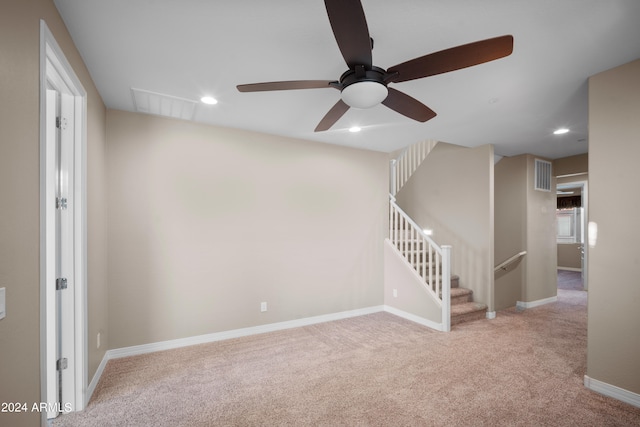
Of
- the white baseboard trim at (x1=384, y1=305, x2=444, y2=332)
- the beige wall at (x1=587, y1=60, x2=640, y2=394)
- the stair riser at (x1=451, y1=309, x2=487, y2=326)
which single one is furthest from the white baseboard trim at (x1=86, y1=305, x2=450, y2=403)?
the beige wall at (x1=587, y1=60, x2=640, y2=394)

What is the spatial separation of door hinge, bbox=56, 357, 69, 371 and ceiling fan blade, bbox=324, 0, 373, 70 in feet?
9.59

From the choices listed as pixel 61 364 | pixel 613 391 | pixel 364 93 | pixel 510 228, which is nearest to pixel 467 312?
pixel 613 391

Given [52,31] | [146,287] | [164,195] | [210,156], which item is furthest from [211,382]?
[52,31]

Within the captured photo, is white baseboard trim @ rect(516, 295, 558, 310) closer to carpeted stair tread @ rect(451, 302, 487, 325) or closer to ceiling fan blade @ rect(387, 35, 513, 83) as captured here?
carpeted stair tread @ rect(451, 302, 487, 325)

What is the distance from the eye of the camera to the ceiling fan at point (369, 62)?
1383 millimetres

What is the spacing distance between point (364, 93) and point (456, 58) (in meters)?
0.53

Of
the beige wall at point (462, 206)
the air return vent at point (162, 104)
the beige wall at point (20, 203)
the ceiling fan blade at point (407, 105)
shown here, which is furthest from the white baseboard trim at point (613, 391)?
the air return vent at point (162, 104)

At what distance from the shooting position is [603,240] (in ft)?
8.48

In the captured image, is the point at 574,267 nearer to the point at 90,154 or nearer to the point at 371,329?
the point at 371,329

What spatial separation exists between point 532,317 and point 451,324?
1.56 metres

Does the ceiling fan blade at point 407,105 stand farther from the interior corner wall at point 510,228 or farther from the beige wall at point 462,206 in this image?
the interior corner wall at point 510,228

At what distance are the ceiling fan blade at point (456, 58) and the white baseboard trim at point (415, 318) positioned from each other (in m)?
3.42

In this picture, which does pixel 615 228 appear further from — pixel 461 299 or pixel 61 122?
pixel 61 122

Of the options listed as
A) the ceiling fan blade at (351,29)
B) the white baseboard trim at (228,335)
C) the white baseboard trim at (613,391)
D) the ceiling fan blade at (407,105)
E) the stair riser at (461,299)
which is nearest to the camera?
the ceiling fan blade at (351,29)
